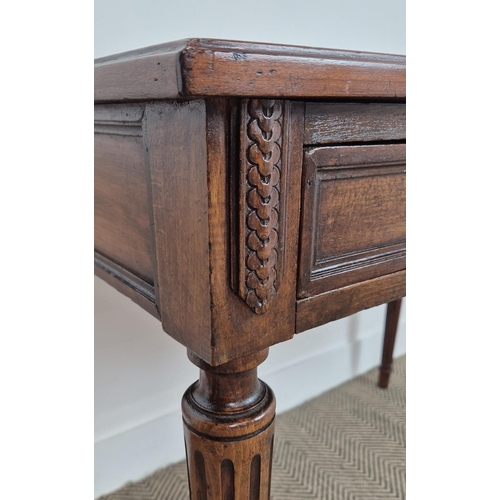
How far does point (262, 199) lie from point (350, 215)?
0.13 metres

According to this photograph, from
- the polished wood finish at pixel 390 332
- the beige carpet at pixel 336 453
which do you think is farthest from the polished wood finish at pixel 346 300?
the polished wood finish at pixel 390 332

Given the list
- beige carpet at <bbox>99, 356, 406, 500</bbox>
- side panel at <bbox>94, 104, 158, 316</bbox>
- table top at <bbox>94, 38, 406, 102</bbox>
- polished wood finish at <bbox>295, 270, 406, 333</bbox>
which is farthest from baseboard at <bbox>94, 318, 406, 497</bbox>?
table top at <bbox>94, 38, 406, 102</bbox>

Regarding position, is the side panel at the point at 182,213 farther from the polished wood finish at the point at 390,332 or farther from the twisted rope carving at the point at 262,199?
the polished wood finish at the point at 390,332

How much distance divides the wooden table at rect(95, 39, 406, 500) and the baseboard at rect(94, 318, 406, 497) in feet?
1.77

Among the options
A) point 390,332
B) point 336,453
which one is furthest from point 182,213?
point 390,332

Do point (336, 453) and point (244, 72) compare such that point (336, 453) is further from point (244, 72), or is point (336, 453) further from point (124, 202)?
point (244, 72)

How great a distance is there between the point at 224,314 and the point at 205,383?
13 cm

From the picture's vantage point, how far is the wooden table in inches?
13.8

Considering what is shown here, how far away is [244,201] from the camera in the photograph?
371 millimetres

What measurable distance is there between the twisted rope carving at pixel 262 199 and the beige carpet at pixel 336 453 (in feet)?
2.39

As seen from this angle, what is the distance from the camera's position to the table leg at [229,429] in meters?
0.47

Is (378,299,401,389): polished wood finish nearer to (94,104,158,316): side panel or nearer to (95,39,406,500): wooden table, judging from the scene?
(95,39,406,500): wooden table
